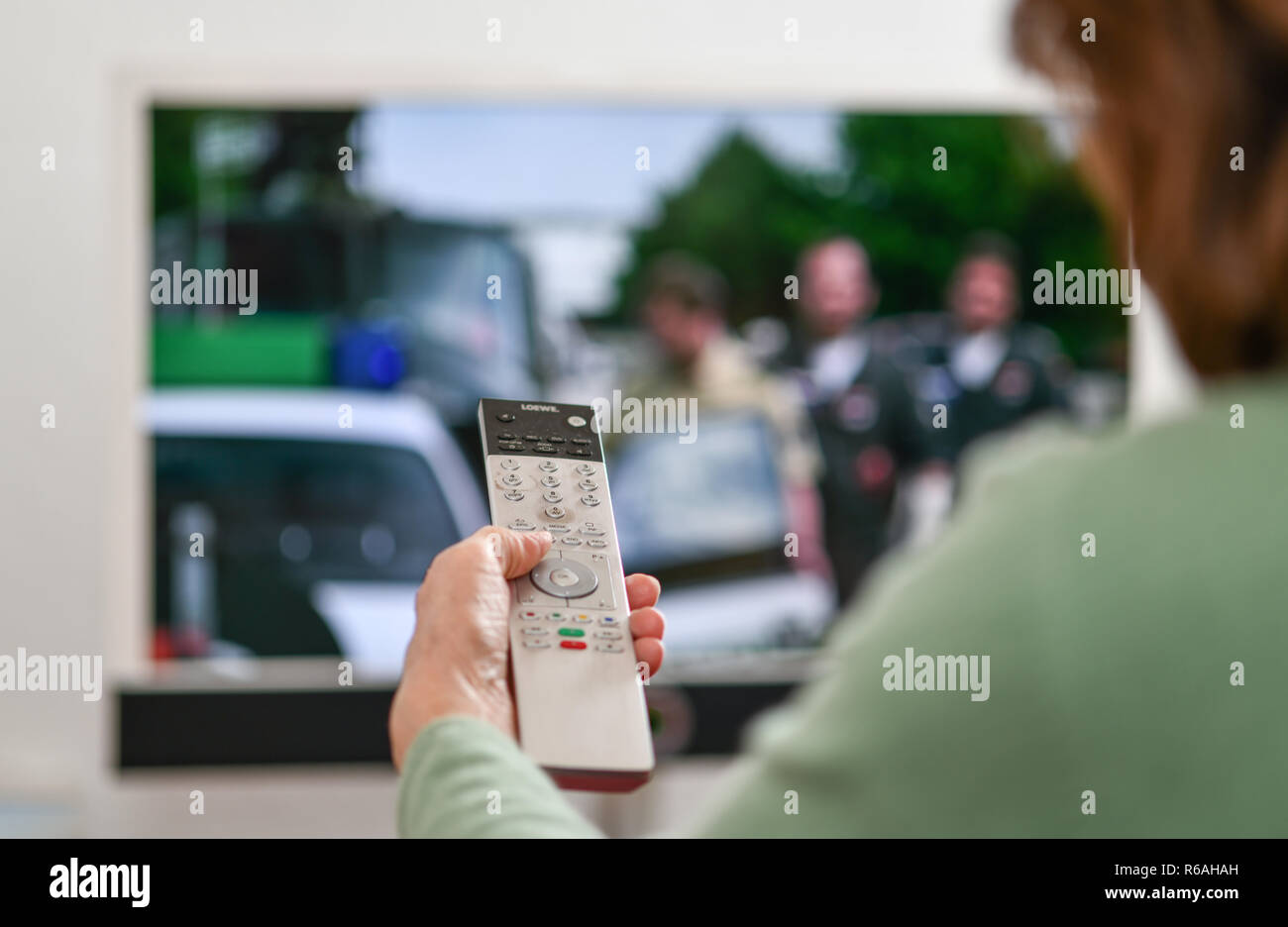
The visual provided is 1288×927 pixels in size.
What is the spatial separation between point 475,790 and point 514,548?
169mm

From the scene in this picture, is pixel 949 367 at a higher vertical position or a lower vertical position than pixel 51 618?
higher

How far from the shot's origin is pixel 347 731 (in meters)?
2.62

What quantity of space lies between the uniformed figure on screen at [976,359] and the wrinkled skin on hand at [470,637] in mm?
2266

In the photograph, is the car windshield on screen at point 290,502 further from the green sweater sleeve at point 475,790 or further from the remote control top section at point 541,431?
the green sweater sleeve at point 475,790

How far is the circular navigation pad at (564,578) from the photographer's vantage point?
64cm

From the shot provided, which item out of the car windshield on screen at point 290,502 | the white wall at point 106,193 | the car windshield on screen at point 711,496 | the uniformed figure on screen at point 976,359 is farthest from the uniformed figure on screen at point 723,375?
the car windshield on screen at point 290,502

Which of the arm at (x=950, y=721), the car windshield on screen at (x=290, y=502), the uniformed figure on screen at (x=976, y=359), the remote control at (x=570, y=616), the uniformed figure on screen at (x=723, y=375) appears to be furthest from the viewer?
the uniformed figure on screen at (x=976, y=359)

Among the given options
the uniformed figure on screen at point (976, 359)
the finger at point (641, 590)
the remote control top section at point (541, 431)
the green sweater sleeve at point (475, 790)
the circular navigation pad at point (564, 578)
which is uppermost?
the uniformed figure on screen at point (976, 359)

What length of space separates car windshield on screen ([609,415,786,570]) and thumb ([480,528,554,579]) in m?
1.93

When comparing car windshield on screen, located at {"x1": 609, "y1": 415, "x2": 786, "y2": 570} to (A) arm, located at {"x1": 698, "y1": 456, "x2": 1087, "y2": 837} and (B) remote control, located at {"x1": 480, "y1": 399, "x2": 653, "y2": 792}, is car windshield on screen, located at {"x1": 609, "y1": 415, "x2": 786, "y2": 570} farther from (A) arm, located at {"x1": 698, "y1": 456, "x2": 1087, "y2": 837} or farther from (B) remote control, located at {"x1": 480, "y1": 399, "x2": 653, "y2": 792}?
(A) arm, located at {"x1": 698, "y1": 456, "x2": 1087, "y2": 837}

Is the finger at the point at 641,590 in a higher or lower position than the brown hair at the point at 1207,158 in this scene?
lower
